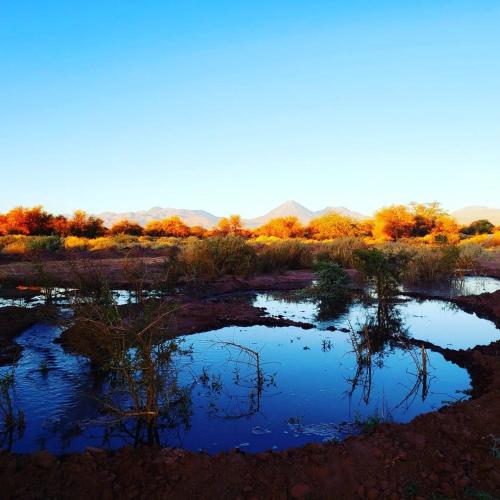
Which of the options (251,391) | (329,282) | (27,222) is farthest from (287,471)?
(27,222)

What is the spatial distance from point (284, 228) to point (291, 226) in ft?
3.84

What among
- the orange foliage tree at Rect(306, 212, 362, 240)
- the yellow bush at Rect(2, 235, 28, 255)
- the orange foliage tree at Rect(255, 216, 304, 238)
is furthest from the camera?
the orange foliage tree at Rect(255, 216, 304, 238)

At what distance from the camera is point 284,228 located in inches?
1956

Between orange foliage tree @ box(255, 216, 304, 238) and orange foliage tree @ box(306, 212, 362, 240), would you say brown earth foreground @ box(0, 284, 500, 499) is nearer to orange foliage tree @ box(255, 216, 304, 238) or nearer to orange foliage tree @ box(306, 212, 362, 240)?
Result: orange foliage tree @ box(306, 212, 362, 240)

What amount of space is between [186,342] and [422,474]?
580 cm

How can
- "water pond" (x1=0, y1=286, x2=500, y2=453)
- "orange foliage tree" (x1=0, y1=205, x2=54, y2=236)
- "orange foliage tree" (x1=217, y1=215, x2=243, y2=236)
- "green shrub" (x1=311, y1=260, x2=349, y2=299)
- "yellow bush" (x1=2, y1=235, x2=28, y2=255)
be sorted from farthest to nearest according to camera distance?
"orange foliage tree" (x1=217, y1=215, x2=243, y2=236) → "orange foliage tree" (x1=0, y1=205, x2=54, y2=236) → "yellow bush" (x1=2, y1=235, x2=28, y2=255) → "green shrub" (x1=311, y1=260, x2=349, y2=299) → "water pond" (x1=0, y1=286, x2=500, y2=453)

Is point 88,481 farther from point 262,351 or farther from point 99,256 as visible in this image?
point 99,256

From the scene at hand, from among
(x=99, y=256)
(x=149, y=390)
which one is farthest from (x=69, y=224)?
(x=149, y=390)

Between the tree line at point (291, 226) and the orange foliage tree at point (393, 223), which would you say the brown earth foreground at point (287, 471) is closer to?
the tree line at point (291, 226)

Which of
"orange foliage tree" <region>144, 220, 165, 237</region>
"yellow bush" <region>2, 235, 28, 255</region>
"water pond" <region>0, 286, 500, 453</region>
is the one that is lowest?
"water pond" <region>0, 286, 500, 453</region>

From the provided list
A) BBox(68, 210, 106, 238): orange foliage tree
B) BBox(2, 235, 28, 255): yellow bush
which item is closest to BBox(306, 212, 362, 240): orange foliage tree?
BBox(68, 210, 106, 238): orange foliage tree

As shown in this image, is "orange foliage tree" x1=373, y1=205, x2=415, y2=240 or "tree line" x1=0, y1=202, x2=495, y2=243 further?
"orange foliage tree" x1=373, y1=205, x2=415, y2=240

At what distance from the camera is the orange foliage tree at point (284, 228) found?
49.1 m

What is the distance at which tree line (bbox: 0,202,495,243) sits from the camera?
38.0 m
